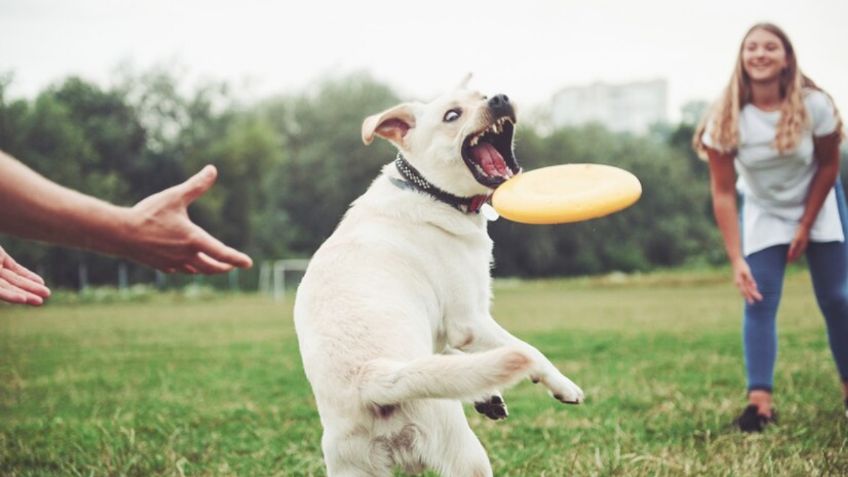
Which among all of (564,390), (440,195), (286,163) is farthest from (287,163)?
(564,390)

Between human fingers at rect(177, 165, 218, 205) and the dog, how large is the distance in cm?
81

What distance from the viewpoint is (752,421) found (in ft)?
14.6

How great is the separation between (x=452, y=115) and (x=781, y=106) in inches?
91.4

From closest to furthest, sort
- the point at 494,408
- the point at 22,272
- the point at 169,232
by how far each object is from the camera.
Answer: the point at 169,232 < the point at 22,272 < the point at 494,408

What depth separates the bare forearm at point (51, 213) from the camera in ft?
6.35

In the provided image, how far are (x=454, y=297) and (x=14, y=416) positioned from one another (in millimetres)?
4512

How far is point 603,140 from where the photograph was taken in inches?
1912

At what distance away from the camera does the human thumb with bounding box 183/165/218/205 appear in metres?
2.17

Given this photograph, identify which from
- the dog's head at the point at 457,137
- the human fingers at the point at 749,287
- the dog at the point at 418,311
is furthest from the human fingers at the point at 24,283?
the human fingers at the point at 749,287

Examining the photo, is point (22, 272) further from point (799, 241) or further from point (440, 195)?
point (799, 241)

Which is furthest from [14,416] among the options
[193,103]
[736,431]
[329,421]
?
[193,103]

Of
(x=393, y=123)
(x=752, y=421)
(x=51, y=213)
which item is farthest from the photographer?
(x=752, y=421)

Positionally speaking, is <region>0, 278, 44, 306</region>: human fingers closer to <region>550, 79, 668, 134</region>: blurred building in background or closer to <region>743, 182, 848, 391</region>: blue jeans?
<region>743, 182, 848, 391</region>: blue jeans

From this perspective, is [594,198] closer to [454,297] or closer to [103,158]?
[454,297]
